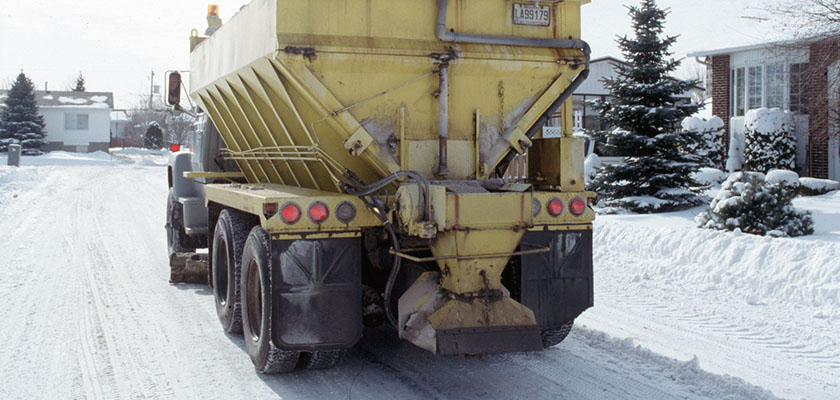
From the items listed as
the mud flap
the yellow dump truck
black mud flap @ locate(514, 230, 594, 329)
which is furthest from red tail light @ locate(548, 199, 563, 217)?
the mud flap

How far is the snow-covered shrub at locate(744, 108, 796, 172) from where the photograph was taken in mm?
17719

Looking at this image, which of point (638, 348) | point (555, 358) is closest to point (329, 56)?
point (555, 358)

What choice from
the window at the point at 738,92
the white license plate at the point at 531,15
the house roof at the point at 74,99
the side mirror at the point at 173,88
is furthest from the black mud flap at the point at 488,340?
the house roof at the point at 74,99

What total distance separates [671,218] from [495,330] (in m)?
8.72

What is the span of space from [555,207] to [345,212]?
1603mm

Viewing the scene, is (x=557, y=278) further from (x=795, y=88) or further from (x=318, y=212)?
(x=795, y=88)

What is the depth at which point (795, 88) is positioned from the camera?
59.7ft

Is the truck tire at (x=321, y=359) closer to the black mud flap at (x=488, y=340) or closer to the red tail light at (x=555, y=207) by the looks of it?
the black mud flap at (x=488, y=340)

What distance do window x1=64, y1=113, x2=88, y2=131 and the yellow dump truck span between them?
2229 inches

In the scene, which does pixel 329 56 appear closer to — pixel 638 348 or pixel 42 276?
pixel 638 348

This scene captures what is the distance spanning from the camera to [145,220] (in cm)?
1609

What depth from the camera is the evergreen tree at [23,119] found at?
48.7m

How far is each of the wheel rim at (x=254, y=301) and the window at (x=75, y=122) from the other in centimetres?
5747

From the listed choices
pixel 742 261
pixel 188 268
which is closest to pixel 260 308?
pixel 188 268
